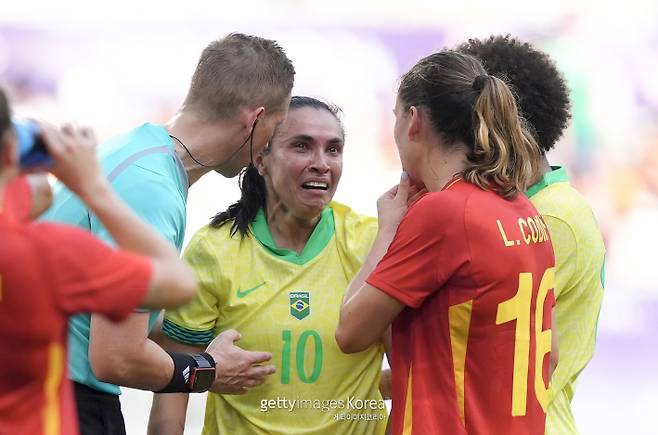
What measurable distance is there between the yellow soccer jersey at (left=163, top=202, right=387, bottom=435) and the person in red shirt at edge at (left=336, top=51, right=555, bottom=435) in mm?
688

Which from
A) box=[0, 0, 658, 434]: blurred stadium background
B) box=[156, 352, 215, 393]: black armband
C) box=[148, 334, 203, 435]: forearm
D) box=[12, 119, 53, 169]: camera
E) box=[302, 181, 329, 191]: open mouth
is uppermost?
box=[0, 0, 658, 434]: blurred stadium background

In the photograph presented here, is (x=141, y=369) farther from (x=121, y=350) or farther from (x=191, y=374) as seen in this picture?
(x=191, y=374)

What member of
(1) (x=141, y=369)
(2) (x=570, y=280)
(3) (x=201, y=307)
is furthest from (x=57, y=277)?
(2) (x=570, y=280)

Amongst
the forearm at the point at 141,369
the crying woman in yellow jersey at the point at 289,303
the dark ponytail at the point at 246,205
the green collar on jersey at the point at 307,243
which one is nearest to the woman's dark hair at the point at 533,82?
the crying woman in yellow jersey at the point at 289,303

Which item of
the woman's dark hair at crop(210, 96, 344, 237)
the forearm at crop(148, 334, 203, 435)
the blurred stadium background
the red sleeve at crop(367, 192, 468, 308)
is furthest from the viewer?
the blurred stadium background

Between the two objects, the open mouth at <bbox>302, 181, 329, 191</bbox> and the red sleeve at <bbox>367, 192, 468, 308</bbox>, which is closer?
the red sleeve at <bbox>367, 192, 468, 308</bbox>

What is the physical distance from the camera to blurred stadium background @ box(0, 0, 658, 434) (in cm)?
793

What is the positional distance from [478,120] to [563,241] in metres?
0.55

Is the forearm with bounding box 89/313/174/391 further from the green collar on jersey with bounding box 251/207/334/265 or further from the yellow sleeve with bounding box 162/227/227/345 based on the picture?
the green collar on jersey with bounding box 251/207/334/265

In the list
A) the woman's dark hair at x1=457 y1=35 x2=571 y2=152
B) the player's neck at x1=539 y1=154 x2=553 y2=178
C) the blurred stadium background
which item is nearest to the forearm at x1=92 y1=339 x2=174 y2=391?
the player's neck at x1=539 y1=154 x2=553 y2=178

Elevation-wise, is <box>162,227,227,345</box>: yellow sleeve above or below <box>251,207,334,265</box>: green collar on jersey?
below

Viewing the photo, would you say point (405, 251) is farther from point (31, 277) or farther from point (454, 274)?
point (31, 277)

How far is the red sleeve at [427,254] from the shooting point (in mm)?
2998

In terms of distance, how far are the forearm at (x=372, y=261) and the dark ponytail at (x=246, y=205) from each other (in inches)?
31.8
